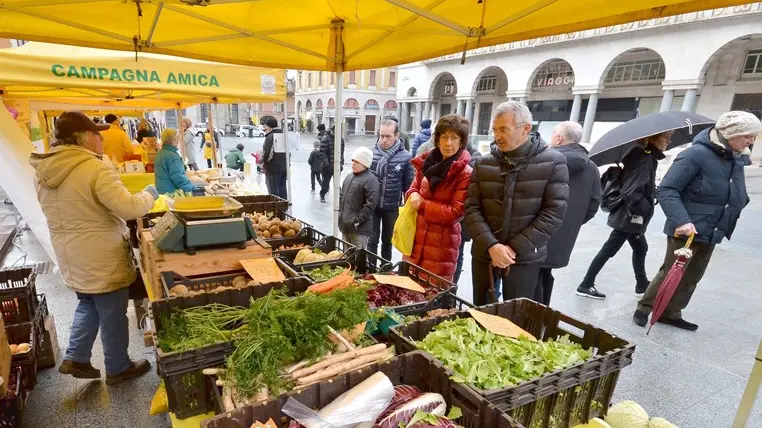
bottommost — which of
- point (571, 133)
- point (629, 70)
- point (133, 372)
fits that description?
point (133, 372)

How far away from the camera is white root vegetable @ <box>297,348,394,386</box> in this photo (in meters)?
1.44

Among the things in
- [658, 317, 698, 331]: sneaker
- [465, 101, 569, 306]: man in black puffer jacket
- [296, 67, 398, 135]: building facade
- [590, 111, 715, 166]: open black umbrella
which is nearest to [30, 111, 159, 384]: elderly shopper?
[465, 101, 569, 306]: man in black puffer jacket

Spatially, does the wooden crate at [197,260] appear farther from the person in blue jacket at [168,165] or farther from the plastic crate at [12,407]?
the person in blue jacket at [168,165]

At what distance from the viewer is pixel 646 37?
17.8 m

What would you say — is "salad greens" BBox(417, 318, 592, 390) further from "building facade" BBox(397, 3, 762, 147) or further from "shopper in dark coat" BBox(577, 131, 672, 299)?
"building facade" BBox(397, 3, 762, 147)

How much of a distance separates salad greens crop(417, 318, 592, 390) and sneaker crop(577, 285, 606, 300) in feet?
11.1

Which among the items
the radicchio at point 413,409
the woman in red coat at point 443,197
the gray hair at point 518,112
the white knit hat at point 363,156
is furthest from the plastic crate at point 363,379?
the white knit hat at point 363,156

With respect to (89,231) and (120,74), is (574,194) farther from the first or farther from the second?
(120,74)

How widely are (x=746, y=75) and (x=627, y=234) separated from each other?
64.6 feet

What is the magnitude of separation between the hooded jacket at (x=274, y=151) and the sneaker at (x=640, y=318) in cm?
700

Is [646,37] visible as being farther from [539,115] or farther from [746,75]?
[539,115]

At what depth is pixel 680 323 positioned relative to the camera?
394 centimetres

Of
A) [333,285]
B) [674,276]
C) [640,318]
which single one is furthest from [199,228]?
[640,318]

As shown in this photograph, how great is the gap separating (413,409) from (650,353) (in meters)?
3.17
